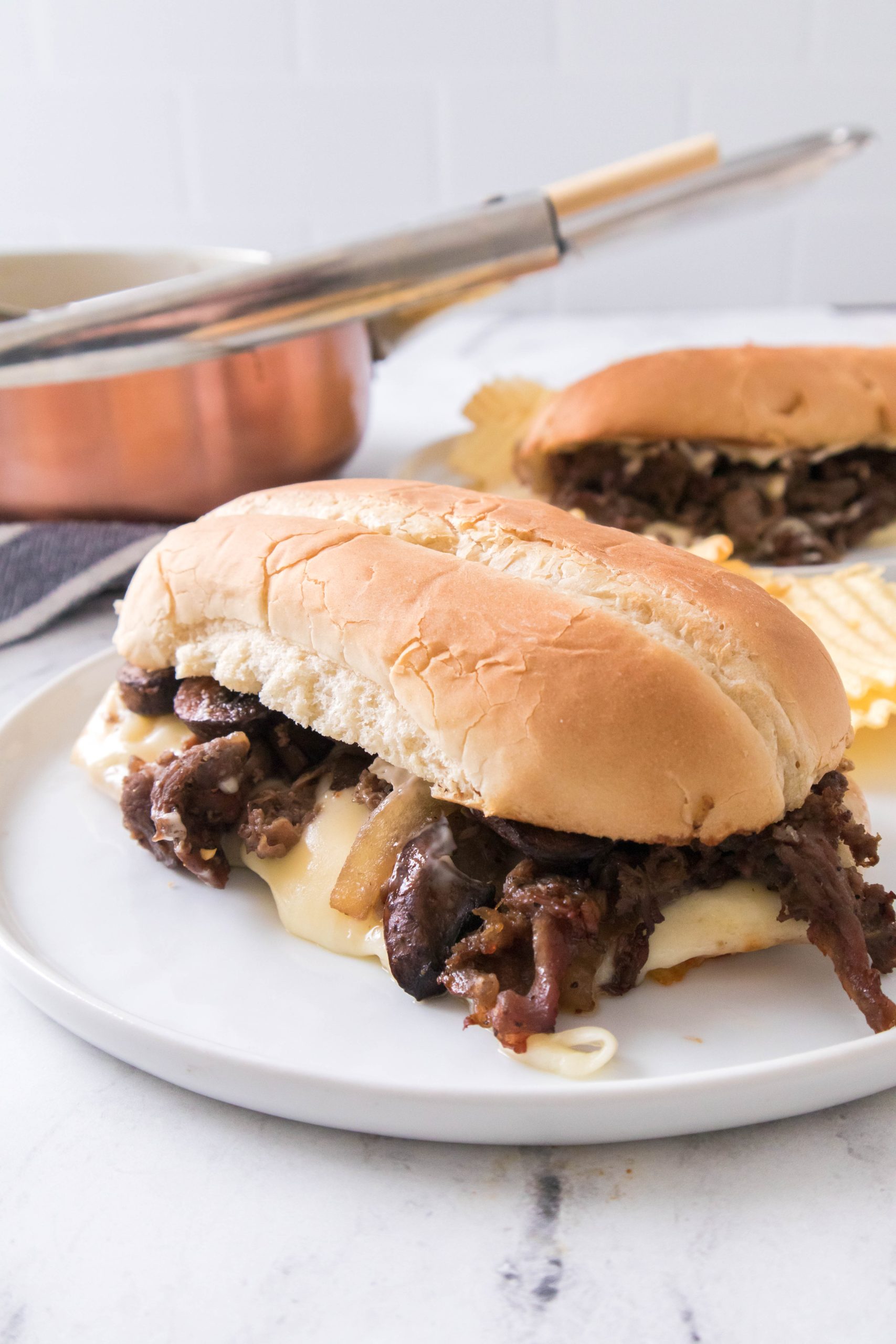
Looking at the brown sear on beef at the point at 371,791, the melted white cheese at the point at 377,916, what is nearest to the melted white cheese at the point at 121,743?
the melted white cheese at the point at 377,916

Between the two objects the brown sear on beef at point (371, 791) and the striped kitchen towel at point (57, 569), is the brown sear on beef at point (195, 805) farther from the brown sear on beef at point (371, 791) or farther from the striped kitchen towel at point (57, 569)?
the striped kitchen towel at point (57, 569)

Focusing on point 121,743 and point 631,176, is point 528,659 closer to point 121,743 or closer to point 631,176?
Answer: point 121,743

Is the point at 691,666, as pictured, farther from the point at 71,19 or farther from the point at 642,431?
the point at 71,19

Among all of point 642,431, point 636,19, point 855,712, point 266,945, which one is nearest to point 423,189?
point 636,19

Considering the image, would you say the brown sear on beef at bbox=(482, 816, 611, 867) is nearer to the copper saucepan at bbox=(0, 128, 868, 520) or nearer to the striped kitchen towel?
the copper saucepan at bbox=(0, 128, 868, 520)

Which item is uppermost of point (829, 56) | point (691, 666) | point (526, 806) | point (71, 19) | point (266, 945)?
point (71, 19)

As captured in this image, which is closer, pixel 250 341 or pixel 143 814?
pixel 143 814

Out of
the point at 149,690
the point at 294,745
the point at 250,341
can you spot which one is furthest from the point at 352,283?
the point at 294,745
